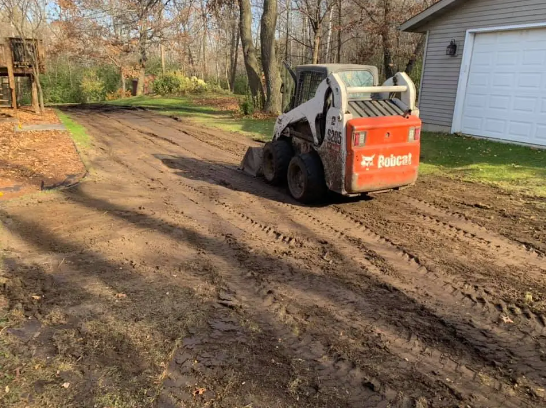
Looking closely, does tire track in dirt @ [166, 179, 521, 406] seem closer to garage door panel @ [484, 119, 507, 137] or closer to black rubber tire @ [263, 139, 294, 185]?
black rubber tire @ [263, 139, 294, 185]

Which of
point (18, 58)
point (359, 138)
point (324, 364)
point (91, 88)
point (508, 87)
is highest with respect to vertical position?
point (18, 58)

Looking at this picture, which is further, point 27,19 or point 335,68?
point 27,19

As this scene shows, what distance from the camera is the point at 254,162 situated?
8789 mm

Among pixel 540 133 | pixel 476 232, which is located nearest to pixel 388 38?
pixel 540 133

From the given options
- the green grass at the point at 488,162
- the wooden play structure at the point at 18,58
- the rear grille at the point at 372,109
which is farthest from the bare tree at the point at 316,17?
the rear grille at the point at 372,109

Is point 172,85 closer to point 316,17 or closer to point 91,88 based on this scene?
point 91,88

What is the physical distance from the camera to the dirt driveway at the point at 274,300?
2848 millimetres

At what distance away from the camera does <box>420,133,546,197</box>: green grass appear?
7977 millimetres

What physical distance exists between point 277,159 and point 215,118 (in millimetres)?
11453

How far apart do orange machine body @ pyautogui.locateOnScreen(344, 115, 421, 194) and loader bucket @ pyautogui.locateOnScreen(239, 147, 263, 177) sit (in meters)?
2.85

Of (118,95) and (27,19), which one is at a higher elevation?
A: (27,19)

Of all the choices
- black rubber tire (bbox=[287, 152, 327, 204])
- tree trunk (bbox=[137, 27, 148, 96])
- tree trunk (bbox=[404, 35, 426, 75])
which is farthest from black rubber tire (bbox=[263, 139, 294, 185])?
tree trunk (bbox=[137, 27, 148, 96])

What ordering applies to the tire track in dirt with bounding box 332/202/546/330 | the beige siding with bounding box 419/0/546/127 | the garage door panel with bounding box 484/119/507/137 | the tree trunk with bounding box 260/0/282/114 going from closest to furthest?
the tire track in dirt with bounding box 332/202/546/330
the beige siding with bounding box 419/0/546/127
the garage door panel with bounding box 484/119/507/137
the tree trunk with bounding box 260/0/282/114

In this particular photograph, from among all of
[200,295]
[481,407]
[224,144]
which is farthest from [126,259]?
[224,144]
